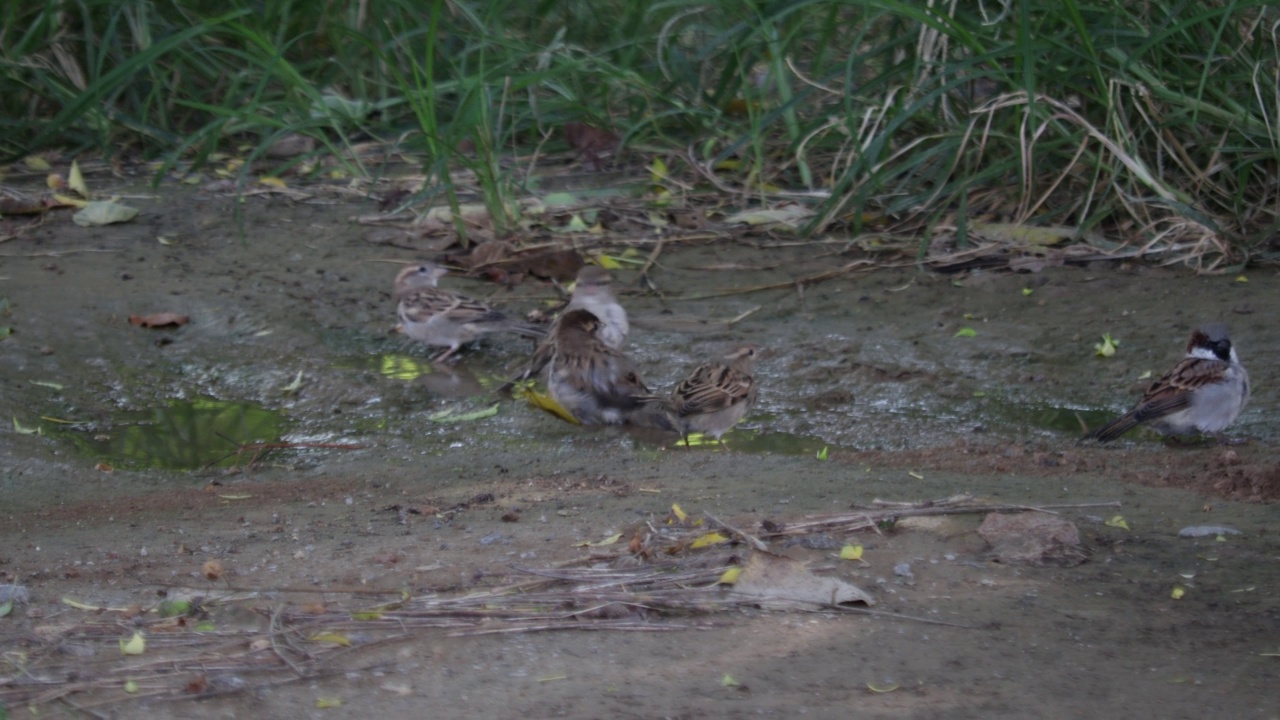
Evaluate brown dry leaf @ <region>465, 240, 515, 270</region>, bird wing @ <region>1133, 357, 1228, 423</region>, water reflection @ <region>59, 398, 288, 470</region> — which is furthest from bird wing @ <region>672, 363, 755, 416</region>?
brown dry leaf @ <region>465, 240, 515, 270</region>

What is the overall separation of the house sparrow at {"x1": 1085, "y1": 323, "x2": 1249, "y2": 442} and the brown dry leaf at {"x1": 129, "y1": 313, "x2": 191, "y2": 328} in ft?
16.5

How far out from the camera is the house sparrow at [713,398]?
283 inches

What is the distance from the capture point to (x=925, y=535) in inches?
197

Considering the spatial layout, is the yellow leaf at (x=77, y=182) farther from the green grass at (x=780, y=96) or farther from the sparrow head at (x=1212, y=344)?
the sparrow head at (x=1212, y=344)

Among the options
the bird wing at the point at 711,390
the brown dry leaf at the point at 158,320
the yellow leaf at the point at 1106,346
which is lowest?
the brown dry leaf at the point at 158,320

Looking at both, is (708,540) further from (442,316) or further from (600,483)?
(442,316)

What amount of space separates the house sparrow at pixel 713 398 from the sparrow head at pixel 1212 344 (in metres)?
2.17

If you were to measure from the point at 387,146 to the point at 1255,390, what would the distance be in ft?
21.5

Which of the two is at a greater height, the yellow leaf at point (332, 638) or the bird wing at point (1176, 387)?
the yellow leaf at point (332, 638)

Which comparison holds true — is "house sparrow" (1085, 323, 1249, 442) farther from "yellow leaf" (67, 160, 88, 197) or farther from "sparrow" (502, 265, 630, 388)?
"yellow leaf" (67, 160, 88, 197)

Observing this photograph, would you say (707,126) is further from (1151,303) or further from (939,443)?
(939,443)

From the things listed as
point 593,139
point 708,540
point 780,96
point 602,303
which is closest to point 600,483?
point 708,540

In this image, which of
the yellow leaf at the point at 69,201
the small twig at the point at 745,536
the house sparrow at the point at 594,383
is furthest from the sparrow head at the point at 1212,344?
the yellow leaf at the point at 69,201

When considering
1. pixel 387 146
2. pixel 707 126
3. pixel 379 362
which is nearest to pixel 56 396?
pixel 379 362
